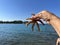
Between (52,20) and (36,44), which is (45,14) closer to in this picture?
(52,20)

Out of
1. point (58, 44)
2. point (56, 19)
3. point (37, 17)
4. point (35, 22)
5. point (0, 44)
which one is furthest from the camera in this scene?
point (0, 44)

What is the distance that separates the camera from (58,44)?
65.1 inches

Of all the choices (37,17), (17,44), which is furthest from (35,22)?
(17,44)

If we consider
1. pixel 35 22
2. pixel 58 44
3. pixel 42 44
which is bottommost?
pixel 42 44

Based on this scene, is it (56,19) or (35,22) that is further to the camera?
(35,22)

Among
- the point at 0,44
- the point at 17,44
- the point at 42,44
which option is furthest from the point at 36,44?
the point at 0,44

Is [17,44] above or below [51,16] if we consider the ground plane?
below

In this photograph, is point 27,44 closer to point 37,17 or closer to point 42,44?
point 42,44

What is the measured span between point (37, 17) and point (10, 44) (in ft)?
73.5

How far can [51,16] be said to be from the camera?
186 cm

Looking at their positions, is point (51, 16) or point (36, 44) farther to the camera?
point (36, 44)

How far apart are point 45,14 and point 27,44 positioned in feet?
73.7

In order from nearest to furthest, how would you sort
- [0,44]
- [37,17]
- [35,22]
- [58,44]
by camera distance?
[58,44]
[37,17]
[35,22]
[0,44]

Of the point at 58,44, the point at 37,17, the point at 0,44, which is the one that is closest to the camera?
the point at 58,44
